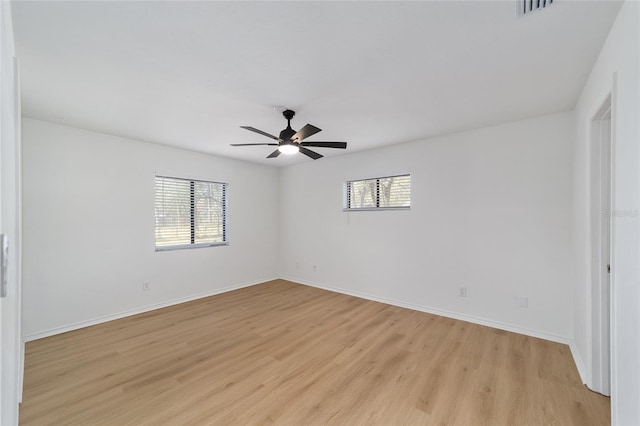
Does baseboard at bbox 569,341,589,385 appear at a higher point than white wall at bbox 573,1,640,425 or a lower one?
lower

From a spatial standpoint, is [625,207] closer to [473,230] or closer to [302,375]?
[473,230]

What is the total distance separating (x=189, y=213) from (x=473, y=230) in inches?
173

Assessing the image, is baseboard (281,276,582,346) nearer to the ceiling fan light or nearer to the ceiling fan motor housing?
the ceiling fan light

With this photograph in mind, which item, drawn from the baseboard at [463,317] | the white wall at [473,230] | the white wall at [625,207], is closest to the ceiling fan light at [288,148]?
the white wall at [473,230]

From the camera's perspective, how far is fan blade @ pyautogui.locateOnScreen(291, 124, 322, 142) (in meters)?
2.43

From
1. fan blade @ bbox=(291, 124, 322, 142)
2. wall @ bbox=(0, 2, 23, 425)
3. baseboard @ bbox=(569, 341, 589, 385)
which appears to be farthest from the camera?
fan blade @ bbox=(291, 124, 322, 142)

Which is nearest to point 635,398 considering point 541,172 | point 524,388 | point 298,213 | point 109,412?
point 524,388

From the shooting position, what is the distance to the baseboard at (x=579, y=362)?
220cm

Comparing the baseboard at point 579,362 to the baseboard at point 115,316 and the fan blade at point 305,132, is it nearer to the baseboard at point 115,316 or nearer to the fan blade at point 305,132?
the fan blade at point 305,132

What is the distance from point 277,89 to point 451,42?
140 cm

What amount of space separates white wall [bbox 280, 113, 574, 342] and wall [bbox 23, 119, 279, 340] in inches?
99.5

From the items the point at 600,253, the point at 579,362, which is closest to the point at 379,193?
the point at 600,253

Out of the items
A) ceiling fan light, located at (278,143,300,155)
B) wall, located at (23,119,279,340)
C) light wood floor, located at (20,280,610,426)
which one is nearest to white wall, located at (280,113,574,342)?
light wood floor, located at (20,280,610,426)

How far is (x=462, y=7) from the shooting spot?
1452 mm
